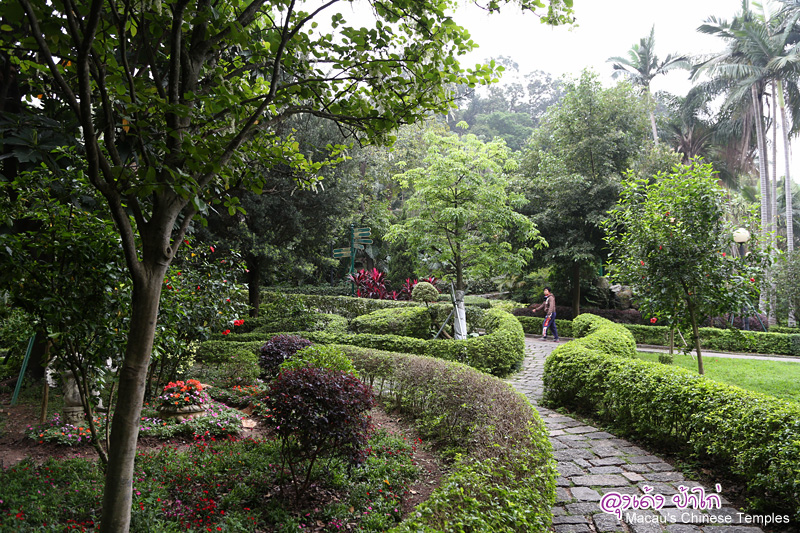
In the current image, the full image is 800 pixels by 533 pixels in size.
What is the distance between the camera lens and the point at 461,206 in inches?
484

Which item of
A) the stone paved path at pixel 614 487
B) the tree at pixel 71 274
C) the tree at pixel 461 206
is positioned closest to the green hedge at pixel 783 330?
the tree at pixel 461 206

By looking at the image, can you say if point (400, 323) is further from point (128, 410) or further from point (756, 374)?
point (128, 410)

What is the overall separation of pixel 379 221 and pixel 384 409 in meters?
17.7

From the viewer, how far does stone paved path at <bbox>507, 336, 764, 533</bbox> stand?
11.5ft

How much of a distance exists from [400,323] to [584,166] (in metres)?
10.6

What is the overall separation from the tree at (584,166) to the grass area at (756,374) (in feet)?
18.6

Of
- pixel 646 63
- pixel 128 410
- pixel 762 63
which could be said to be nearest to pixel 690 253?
pixel 128 410

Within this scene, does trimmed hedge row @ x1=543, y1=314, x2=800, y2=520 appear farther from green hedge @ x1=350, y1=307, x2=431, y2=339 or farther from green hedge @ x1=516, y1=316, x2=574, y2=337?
green hedge @ x1=516, y1=316, x2=574, y2=337

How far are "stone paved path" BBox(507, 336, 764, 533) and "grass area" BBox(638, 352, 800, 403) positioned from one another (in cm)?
416

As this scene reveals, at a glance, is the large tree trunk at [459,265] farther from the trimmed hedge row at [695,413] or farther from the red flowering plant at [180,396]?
the red flowering plant at [180,396]

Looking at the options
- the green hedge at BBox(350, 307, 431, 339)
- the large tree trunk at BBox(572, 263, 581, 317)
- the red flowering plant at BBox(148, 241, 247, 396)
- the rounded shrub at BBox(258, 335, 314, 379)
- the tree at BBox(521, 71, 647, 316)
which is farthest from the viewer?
the large tree trunk at BBox(572, 263, 581, 317)

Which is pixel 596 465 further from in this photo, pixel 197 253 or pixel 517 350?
pixel 197 253

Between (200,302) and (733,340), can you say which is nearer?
(200,302)

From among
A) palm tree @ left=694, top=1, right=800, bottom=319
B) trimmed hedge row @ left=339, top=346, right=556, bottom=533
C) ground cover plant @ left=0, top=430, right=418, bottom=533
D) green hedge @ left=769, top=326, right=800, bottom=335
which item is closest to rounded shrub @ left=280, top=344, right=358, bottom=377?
ground cover plant @ left=0, top=430, right=418, bottom=533
